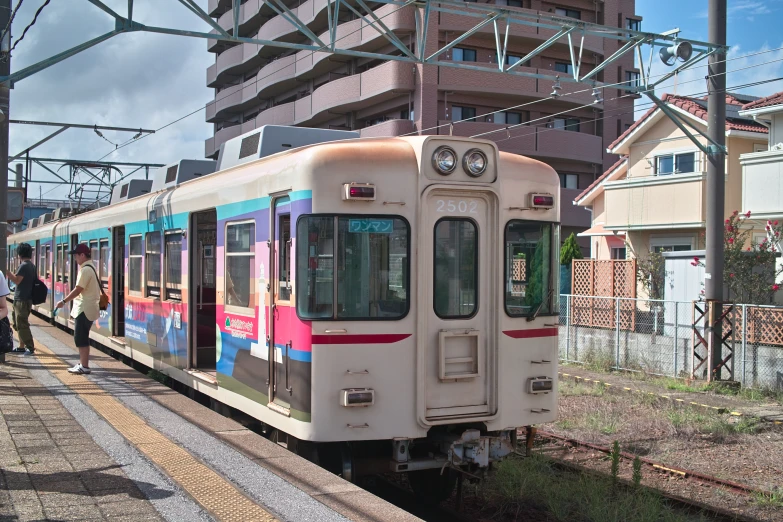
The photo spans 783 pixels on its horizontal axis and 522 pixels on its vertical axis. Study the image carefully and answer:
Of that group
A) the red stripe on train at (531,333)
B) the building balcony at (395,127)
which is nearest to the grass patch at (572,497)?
the red stripe on train at (531,333)

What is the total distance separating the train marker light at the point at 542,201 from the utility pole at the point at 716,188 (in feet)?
25.6

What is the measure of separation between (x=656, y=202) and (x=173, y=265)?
16777 millimetres

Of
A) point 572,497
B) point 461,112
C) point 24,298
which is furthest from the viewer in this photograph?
point 461,112

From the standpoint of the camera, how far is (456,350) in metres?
6.47

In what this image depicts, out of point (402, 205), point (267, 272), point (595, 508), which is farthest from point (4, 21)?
point (595, 508)

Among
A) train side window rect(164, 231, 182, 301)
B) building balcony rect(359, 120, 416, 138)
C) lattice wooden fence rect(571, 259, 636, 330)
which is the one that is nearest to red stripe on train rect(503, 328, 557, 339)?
train side window rect(164, 231, 182, 301)

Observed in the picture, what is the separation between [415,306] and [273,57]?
128 feet

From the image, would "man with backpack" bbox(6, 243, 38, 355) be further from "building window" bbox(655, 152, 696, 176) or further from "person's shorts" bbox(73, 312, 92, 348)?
"building window" bbox(655, 152, 696, 176)

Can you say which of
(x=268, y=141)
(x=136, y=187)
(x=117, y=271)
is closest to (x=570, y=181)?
(x=136, y=187)

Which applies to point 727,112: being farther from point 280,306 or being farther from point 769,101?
point 280,306

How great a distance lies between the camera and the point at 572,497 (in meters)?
7.30

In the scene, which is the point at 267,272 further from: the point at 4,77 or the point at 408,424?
the point at 4,77

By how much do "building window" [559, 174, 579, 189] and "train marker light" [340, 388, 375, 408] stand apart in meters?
29.9

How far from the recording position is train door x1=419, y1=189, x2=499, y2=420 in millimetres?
6344
